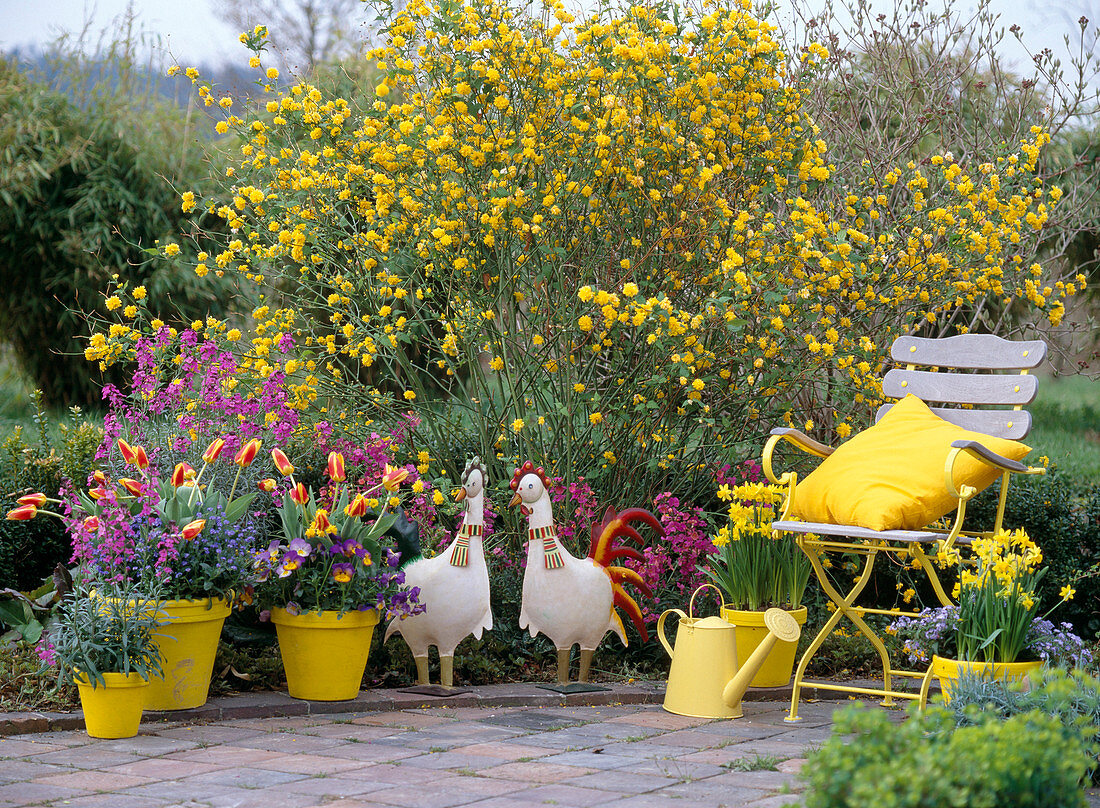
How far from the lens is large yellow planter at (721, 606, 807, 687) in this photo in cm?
410

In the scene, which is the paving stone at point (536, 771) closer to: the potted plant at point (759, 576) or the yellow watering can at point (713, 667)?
the yellow watering can at point (713, 667)

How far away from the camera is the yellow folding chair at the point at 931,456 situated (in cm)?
349

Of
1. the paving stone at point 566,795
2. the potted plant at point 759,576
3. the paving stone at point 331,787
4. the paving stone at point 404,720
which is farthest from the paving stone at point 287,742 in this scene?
the potted plant at point 759,576

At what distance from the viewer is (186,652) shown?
353 cm

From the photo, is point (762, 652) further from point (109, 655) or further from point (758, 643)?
point (109, 655)

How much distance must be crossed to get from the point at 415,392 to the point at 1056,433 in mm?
6449

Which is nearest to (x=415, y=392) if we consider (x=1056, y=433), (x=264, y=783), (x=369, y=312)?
(x=369, y=312)

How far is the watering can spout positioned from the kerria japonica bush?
84 centimetres

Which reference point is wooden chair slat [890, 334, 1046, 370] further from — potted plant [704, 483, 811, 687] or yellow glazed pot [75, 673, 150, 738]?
yellow glazed pot [75, 673, 150, 738]

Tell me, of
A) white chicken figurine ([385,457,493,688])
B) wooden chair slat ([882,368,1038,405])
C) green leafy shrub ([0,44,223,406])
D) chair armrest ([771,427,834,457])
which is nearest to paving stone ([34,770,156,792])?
white chicken figurine ([385,457,493,688])

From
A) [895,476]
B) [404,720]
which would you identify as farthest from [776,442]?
[404,720]

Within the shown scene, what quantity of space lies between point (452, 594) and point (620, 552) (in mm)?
652

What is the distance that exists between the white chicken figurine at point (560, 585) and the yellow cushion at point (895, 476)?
2.32 ft

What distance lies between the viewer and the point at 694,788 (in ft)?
9.23
